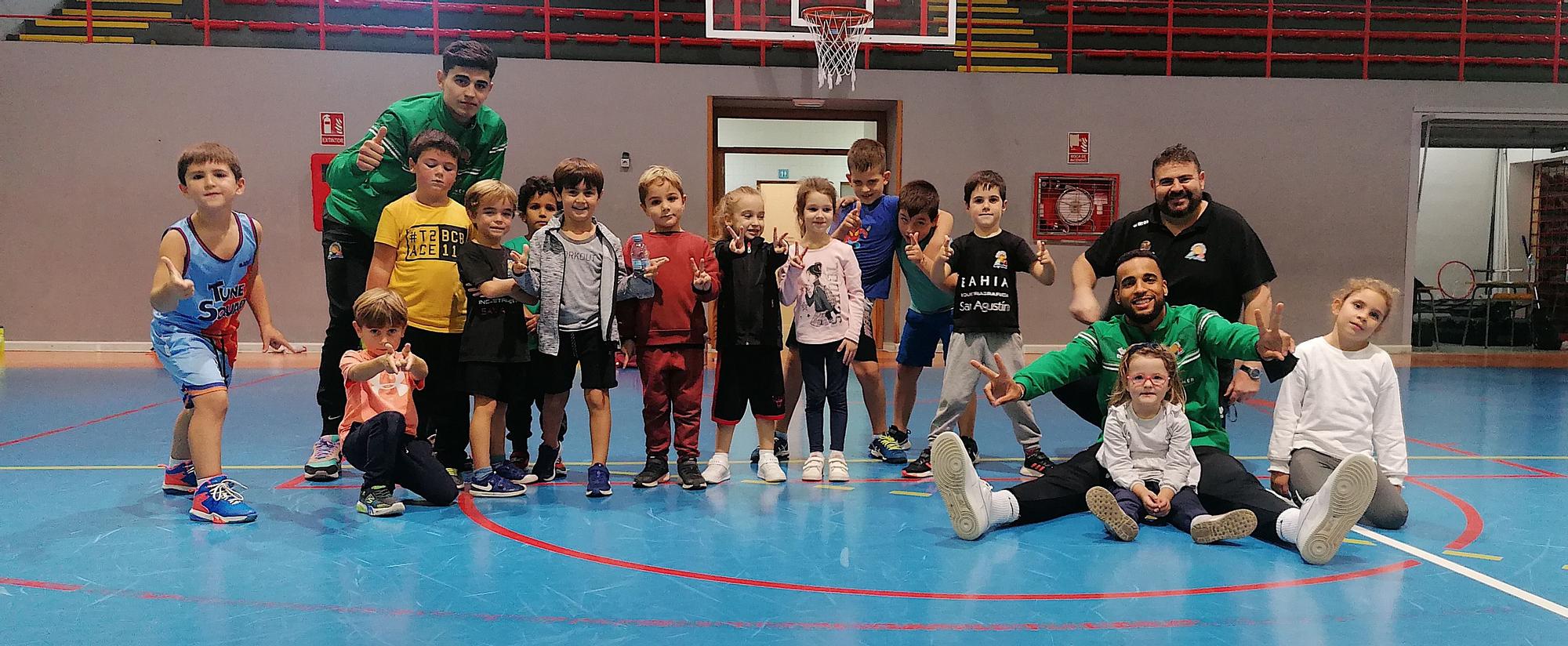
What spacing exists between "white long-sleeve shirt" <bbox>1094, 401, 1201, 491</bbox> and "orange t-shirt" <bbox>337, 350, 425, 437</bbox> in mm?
2688

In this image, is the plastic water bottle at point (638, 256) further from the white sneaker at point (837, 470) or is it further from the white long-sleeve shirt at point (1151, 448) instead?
the white long-sleeve shirt at point (1151, 448)

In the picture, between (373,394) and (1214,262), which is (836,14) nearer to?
(1214,262)

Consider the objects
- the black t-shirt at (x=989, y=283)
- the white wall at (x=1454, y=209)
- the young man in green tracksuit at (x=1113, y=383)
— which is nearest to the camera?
the young man in green tracksuit at (x=1113, y=383)

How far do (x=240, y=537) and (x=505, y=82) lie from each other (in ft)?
25.7

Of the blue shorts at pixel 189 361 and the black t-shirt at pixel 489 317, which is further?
the black t-shirt at pixel 489 317

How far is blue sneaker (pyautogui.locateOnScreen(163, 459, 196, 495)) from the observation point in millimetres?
4090

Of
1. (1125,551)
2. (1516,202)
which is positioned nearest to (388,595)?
(1125,551)

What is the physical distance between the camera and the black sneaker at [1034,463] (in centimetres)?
466

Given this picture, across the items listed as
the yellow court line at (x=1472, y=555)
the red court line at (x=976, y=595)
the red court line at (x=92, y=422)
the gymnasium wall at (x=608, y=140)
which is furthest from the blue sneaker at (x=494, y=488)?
the gymnasium wall at (x=608, y=140)

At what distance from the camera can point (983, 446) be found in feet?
17.8

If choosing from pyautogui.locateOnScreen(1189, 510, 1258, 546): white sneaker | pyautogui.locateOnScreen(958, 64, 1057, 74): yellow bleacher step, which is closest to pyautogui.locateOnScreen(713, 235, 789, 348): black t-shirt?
pyautogui.locateOnScreen(1189, 510, 1258, 546): white sneaker

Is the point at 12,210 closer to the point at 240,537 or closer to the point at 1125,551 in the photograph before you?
the point at 240,537

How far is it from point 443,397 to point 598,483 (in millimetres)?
845

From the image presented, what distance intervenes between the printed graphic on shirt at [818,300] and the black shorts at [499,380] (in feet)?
4.25
